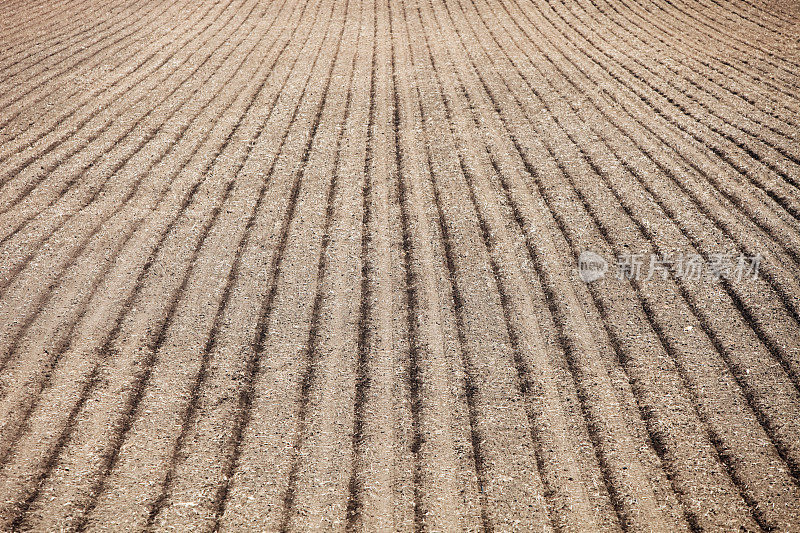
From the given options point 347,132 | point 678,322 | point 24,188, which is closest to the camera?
point 678,322

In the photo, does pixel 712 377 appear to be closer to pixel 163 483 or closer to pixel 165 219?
pixel 163 483

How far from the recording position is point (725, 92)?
696 cm

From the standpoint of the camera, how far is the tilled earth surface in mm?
2928

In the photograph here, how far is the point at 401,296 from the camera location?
4180 mm

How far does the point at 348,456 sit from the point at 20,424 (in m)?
1.99

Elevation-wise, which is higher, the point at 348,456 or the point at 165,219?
the point at 165,219

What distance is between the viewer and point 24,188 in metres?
5.33

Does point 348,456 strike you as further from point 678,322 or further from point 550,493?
point 678,322

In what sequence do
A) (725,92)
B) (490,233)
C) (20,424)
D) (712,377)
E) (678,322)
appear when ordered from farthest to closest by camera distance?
1. (725,92)
2. (490,233)
3. (678,322)
4. (712,377)
5. (20,424)

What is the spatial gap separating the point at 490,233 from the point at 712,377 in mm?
2056

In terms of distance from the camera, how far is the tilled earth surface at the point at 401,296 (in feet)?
9.61

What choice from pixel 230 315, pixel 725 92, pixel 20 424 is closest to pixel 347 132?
pixel 230 315

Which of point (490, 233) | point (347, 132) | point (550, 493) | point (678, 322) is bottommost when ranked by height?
point (550, 493)

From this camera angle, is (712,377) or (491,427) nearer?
(491,427)
